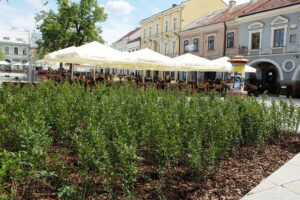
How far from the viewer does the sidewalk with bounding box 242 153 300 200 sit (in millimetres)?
2686

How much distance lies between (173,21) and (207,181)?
1234 inches

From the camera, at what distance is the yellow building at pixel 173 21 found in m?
30.8

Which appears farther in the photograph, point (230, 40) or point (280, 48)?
point (230, 40)

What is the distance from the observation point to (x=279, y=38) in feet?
64.1

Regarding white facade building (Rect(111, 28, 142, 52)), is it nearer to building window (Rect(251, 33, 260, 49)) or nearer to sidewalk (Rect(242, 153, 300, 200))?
building window (Rect(251, 33, 260, 49))

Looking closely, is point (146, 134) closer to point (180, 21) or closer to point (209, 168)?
point (209, 168)

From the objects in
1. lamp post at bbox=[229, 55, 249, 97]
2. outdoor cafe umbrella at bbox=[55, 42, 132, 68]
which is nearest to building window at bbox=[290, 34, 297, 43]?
lamp post at bbox=[229, 55, 249, 97]

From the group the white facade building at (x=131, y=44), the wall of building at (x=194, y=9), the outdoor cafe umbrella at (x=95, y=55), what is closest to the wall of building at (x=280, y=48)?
the wall of building at (x=194, y=9)

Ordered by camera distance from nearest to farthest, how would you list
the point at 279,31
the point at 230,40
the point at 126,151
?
the point at 126,151
the point at 279,31
the point at 230,40

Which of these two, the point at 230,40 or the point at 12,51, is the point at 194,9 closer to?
the point at 230,40

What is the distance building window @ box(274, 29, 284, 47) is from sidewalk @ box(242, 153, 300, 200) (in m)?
18.5

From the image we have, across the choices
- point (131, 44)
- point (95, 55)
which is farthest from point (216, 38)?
point (131, 44)

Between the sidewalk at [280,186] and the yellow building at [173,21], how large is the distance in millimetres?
28757

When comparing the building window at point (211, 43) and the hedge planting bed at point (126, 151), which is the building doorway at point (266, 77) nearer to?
the building window at point (211, 43)
